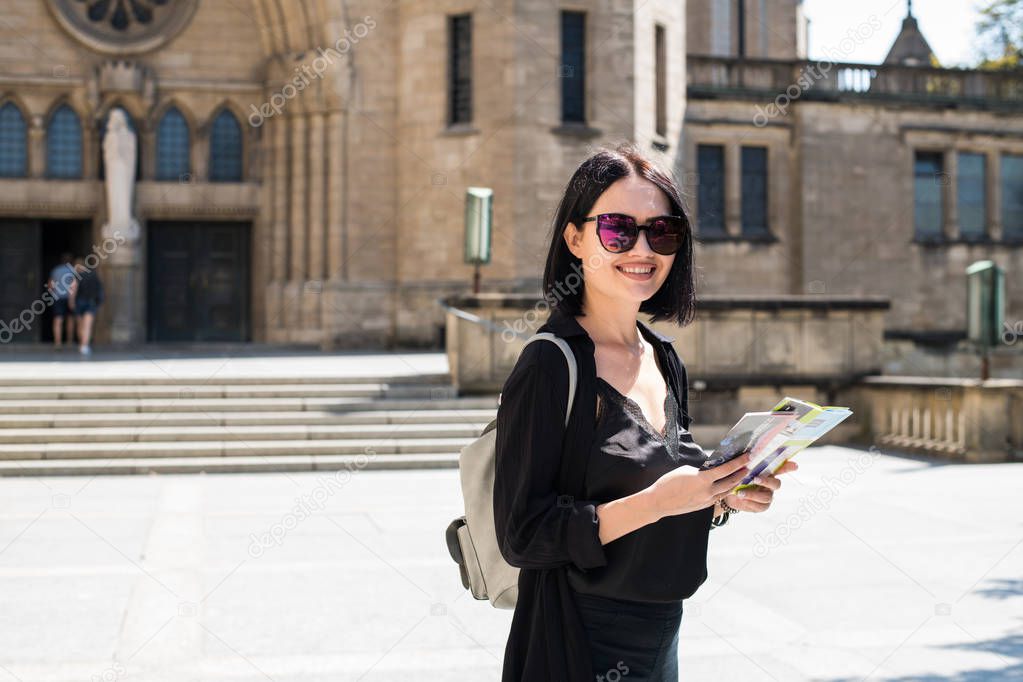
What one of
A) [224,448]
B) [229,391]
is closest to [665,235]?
[224,448]

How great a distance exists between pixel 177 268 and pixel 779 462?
26.2 metres

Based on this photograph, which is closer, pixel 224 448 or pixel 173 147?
pixel 224 448

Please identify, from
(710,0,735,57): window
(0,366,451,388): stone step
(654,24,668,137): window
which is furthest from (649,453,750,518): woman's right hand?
(710,0,735,57): window

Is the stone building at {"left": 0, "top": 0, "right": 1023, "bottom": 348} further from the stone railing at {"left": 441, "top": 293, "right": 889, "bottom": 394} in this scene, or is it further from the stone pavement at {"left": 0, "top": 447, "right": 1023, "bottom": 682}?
the stone pavement at {"left": 0, "top": 447, "right": 1023, "bottom": 682}

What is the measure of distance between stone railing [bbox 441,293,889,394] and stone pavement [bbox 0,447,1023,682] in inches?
199

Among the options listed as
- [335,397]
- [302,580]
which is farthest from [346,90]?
[302,580]

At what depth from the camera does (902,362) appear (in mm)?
25688

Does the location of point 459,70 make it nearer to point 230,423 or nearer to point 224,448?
point 230,423

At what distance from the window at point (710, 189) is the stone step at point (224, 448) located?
1607 cm

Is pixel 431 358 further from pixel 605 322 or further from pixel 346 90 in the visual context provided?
pixel 605 322

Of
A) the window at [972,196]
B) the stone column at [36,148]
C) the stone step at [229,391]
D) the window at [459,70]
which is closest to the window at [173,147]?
the stone column at [36,148]

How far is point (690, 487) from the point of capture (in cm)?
244

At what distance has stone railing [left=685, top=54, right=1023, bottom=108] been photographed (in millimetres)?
28922

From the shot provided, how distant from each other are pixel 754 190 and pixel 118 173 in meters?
14.9
